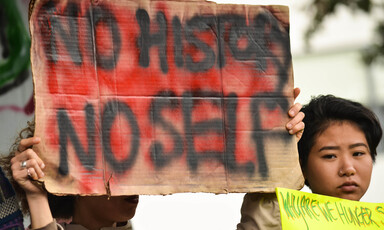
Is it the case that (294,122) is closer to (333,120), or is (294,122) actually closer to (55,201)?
(333,120)

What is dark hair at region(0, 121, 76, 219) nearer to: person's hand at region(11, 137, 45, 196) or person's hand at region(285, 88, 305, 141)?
person's hand at region(11, 137, 45, 196)

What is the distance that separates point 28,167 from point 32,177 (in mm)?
28

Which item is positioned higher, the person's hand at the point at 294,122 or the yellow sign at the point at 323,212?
the person's hand at the point at 294,122

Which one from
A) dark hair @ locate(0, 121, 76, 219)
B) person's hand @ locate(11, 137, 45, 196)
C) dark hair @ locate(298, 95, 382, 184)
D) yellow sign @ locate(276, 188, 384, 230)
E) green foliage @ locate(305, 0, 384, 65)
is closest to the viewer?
person's hand @ locate(11, 137, 45, 196)

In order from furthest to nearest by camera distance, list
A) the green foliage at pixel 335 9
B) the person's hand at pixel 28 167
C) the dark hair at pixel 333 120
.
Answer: the green foliage at pixel 335 9 < the dark hair at pixel 333 120 < the person's hand at pixel 28 167

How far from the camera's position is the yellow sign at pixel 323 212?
1959 mm

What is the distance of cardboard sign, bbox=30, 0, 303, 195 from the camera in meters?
1.79

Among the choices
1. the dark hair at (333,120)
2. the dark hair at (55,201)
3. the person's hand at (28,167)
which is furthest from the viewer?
the dark hair at (333,120)

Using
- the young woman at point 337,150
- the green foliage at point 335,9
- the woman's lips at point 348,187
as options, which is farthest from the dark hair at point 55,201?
the green foliage at point 335,9

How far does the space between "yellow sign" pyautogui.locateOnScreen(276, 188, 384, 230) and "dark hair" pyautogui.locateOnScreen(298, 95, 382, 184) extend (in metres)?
0.26

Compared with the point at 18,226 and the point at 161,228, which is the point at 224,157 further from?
the point at 161,228

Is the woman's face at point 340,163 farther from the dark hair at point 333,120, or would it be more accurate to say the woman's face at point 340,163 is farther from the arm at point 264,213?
the arm at point 264,213

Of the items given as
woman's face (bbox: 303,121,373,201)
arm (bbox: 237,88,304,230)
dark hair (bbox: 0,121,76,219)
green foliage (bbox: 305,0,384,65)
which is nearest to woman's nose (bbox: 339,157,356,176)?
woman's face (bbox: 303,121,373,201)

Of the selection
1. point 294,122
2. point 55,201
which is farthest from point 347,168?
point 55,201
